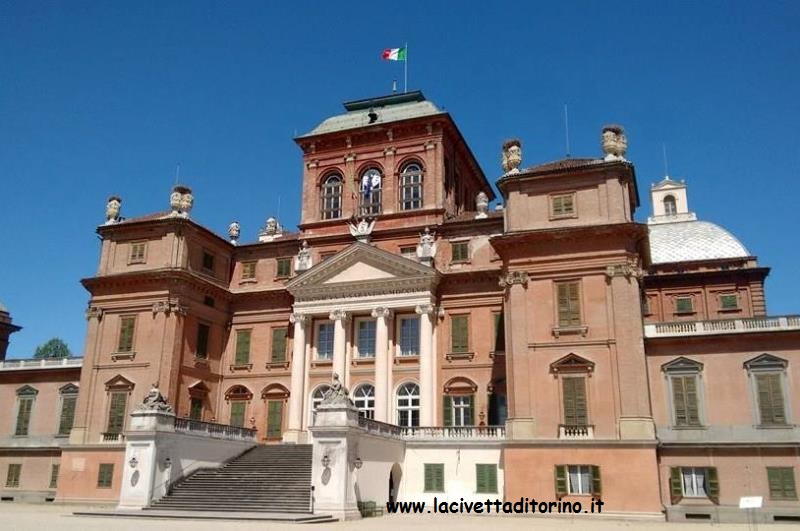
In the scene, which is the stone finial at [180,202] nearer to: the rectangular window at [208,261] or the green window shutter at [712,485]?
the rectangular window at [208,261]

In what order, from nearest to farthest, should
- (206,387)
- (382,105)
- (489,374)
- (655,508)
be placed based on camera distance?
(655,508) < (489,374) < (206,387) < (382,105)

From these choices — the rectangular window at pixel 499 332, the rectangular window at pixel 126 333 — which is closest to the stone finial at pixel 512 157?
the rectangular window at pixel 499 332

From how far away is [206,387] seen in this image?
39.1 meters

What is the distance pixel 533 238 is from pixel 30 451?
30.0 metres

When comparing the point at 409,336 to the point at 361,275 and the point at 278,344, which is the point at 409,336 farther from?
the point at 278,344

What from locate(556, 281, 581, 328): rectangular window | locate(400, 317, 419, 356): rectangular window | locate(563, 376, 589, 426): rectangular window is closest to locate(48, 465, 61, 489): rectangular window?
locate(400, 317, 419, 356): rectangular window

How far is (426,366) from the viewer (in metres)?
35.8

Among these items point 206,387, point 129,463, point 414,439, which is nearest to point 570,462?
point 414,439

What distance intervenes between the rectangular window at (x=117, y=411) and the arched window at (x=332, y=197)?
15121 mm

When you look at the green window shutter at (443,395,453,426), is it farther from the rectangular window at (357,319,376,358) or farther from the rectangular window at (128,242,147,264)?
the rectangular window at (128,242,147,264)

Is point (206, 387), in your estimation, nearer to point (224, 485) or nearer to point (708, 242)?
point (224, 485)

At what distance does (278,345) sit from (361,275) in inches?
258

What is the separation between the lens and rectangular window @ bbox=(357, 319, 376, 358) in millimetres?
38125

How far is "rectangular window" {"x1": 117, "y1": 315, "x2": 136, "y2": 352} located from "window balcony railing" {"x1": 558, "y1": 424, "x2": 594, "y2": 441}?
22.5 metres
